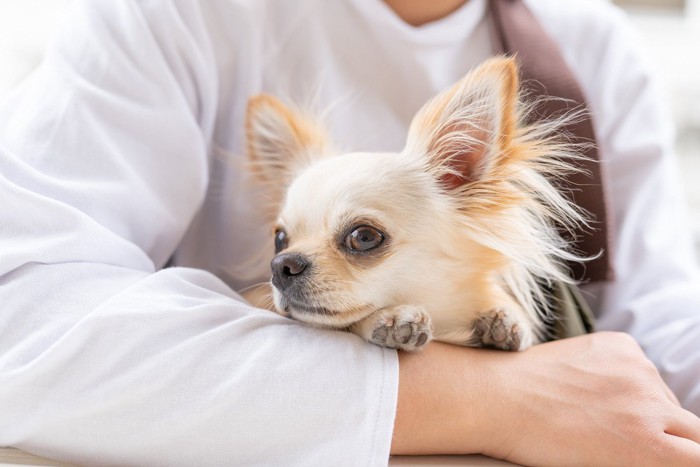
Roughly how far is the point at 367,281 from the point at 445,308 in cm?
14

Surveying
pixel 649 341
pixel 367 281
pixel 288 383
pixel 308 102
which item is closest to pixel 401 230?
pixel 367 281

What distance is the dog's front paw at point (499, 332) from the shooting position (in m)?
0.94

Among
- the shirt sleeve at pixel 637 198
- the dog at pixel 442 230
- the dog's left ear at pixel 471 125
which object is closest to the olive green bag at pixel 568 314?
the dog at pixel 442 230

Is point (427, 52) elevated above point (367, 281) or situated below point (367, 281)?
above

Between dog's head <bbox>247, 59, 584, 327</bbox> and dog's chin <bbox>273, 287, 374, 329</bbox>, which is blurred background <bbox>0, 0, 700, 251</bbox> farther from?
dog's chin <bbox>273, 287, 374, 329</bbox>

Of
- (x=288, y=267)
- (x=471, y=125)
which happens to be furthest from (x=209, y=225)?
(x=471, y=125)

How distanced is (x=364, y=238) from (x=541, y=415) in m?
0.30

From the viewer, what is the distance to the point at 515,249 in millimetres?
974

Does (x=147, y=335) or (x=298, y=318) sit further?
(x=298, y=318)

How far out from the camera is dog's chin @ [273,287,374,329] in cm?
88

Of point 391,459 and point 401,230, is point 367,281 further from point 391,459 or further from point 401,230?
point 391,459

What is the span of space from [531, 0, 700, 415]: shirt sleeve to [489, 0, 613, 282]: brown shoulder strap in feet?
0.18

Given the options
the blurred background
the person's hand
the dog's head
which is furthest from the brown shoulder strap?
the blurred background

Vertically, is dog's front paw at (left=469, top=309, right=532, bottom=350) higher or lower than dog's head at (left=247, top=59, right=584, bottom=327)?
lower
